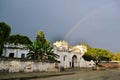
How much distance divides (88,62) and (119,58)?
43.2 metres

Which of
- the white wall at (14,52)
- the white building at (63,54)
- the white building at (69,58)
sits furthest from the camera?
the white building at (69,58)

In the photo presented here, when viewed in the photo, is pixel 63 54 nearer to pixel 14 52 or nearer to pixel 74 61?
pixel 74 61

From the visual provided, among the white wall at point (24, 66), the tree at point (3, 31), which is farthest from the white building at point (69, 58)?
the tree at point (3, 31)

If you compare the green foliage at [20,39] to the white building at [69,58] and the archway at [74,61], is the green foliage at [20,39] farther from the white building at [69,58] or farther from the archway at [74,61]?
the archway at [74,61]

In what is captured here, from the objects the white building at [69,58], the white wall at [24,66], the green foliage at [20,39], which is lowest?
the white wall at [24,66]

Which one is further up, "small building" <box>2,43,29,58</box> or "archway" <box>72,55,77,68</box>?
"small building" <box>2,43,29,58</box>

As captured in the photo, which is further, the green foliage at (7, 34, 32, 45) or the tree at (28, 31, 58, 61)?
the green foliage at (7, 34, 32, 45)

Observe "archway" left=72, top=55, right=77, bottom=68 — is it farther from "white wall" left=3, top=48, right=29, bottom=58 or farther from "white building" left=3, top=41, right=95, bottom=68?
"white wall" left=3, top=48, right=29, bottom=58

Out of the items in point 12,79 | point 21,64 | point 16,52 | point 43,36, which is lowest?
point 12,79

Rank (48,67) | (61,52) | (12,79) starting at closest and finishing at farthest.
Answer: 1. (12,79)
2. (48,67)
3. (61,52)

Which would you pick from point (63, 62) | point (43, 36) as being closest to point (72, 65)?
point (63, 62)

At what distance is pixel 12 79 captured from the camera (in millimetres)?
18703

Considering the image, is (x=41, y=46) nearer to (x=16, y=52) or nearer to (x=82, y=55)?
(x=16, y=52)

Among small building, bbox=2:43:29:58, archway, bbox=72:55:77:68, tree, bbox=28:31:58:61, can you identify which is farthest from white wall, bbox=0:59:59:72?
archway, bbox=72:55:77:68
